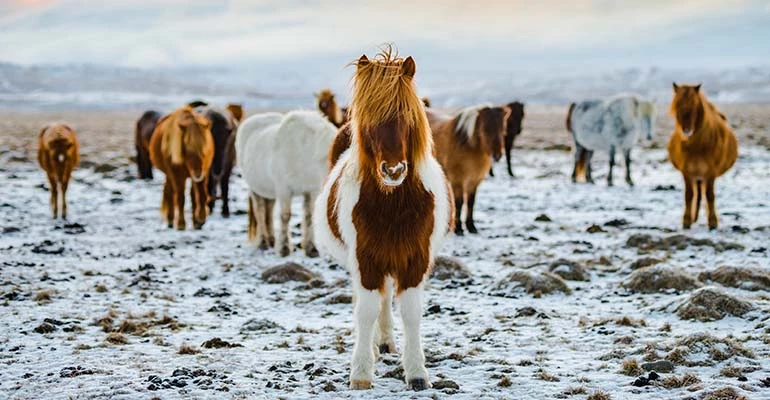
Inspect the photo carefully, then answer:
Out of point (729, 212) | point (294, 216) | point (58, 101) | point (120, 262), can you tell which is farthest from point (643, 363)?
point (58, 101)

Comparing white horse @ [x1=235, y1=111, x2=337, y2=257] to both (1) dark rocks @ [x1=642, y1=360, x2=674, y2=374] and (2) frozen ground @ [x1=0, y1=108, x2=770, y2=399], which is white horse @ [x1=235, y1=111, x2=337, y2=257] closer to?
(2) frozen ground @ [x1=0, y1=108, x2=770, y2=399]

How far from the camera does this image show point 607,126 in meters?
19.7

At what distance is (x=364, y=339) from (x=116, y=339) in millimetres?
2391

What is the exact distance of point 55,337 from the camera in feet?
21.0

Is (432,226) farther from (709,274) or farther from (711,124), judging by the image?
(711,124)

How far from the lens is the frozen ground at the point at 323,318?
17.2 feet

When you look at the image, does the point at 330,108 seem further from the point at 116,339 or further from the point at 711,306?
the point at 711,306

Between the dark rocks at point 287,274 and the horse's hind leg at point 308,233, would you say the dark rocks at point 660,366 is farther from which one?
the horse's hind leg at point 308,233

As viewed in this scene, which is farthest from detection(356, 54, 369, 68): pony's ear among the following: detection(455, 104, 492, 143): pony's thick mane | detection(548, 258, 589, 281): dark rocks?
detection(455, 104, 492, 143): pony's thick mane

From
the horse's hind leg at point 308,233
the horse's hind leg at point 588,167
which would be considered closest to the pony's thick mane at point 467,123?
the horse's hind leg at point 308,233

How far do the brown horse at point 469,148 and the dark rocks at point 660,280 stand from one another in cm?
408

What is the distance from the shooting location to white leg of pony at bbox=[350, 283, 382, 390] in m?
5.19

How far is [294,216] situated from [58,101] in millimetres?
169384

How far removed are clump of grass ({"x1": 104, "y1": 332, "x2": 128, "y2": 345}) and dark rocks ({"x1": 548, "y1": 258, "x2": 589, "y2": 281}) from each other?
501 cm
